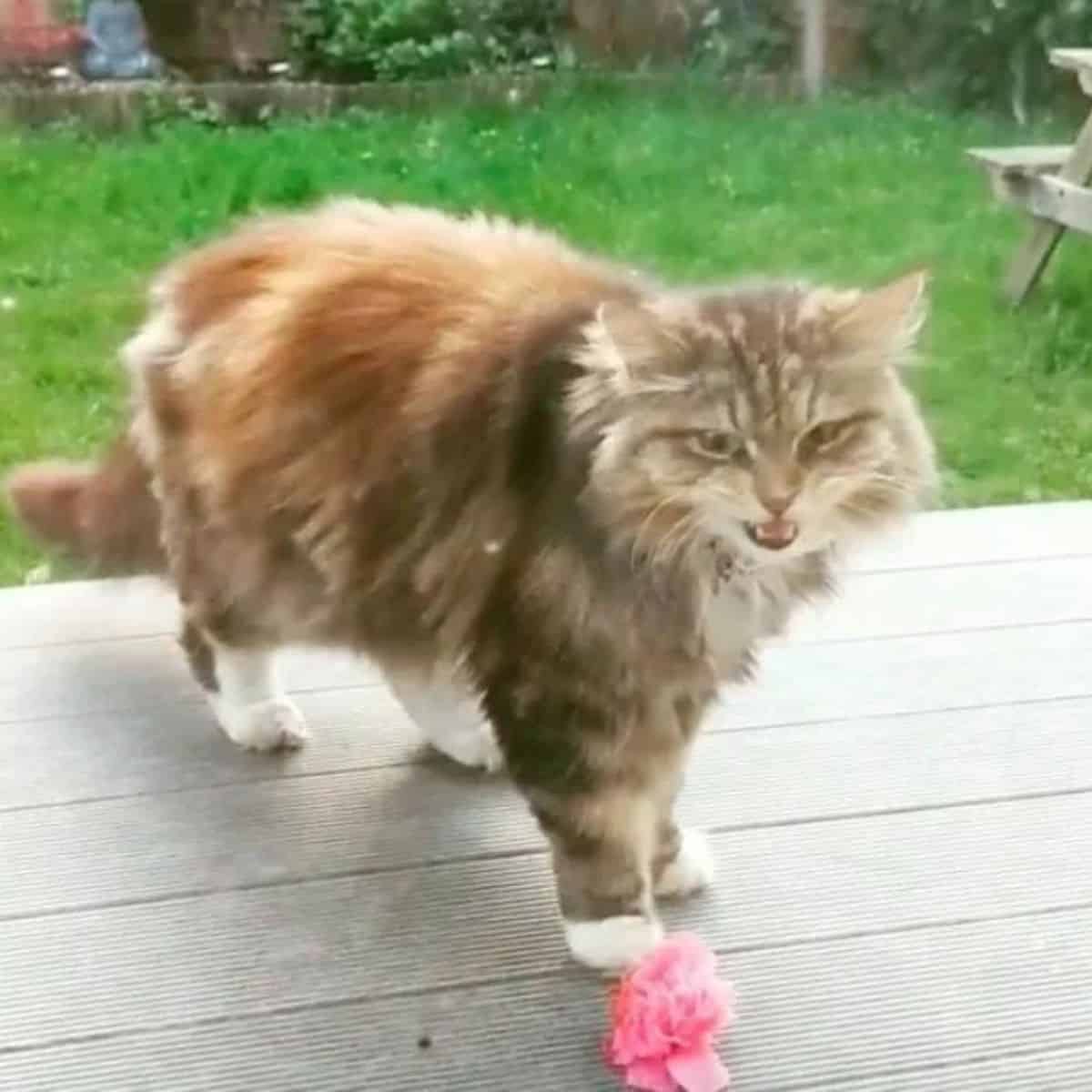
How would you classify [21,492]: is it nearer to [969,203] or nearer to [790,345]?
[790,345]

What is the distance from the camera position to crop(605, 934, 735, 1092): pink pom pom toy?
4.32 ft

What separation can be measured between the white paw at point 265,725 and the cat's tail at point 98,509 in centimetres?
17

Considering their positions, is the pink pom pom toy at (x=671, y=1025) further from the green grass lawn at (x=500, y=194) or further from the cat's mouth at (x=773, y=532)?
the green grass lawn at (x=500, y=194)

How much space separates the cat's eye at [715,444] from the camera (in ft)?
4.22

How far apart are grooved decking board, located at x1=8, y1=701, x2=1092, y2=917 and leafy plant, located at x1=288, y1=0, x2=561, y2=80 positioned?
79 cm

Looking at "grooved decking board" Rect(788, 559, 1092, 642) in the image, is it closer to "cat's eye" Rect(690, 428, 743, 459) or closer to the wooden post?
the wooden post

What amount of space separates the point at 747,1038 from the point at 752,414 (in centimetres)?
44

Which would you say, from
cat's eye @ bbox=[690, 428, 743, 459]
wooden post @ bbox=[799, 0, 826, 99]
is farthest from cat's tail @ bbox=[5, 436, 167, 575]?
wooden post @ bbox=[799, 0, 826, 99]

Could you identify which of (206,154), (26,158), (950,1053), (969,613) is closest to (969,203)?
(969,613)

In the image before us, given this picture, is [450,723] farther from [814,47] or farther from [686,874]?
[814,47]

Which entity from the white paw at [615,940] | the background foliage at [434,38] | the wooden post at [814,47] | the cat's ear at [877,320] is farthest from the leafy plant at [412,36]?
the white paw at [615,940]

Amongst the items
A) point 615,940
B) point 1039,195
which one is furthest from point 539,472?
point 1039,195

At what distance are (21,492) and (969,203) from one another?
3.90 ft

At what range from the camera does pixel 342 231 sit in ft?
5.25
